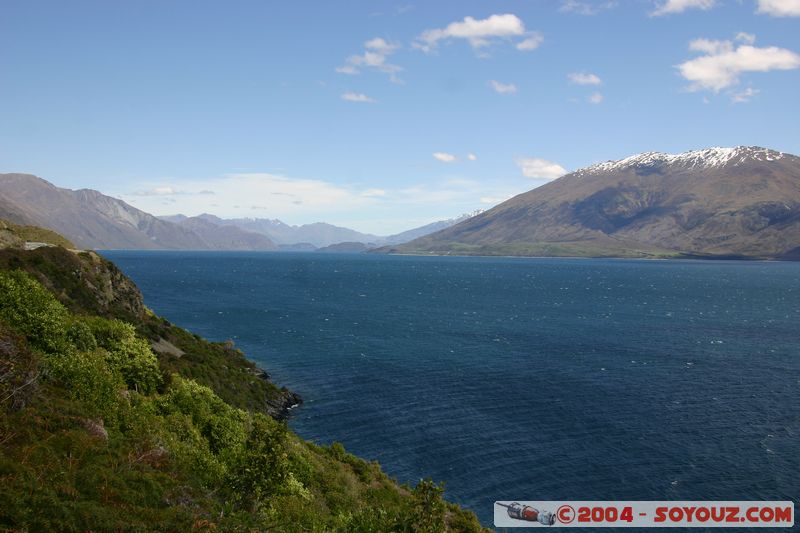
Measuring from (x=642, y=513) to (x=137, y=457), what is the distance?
145 feet

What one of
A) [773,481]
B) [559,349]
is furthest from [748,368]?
[773,481]

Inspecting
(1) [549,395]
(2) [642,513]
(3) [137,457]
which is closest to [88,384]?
(3) [137,457]

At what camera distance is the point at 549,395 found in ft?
250

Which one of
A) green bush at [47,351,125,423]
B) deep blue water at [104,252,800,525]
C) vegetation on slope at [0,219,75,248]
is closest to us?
green bush at [47,351,125,423]

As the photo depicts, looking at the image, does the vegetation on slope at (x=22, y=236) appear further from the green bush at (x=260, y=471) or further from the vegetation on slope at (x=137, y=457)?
the green bush at (x=260, y=471)

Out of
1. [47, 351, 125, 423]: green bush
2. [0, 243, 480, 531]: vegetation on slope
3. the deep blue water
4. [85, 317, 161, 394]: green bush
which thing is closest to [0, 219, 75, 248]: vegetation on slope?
[0, 243, 480, 531]: vegetation on slope

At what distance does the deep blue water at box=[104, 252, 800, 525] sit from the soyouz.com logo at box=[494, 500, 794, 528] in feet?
4.11

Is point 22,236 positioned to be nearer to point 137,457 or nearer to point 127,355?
point 127,355

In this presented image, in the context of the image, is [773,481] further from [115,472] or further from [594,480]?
[115,472]

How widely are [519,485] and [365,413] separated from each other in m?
25.1

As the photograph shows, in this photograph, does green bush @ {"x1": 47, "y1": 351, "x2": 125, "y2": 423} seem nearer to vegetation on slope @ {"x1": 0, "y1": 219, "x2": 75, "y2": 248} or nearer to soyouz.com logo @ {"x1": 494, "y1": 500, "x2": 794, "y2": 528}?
soyouz.com logo @ {"x1": 494, "y1": 500, "x2": 794, "y2": 528}

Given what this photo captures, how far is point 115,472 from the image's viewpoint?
912 inches

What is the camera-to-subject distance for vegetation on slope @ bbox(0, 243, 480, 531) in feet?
66.2

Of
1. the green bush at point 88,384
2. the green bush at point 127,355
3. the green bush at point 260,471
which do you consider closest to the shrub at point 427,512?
the green bush at point 260,471
